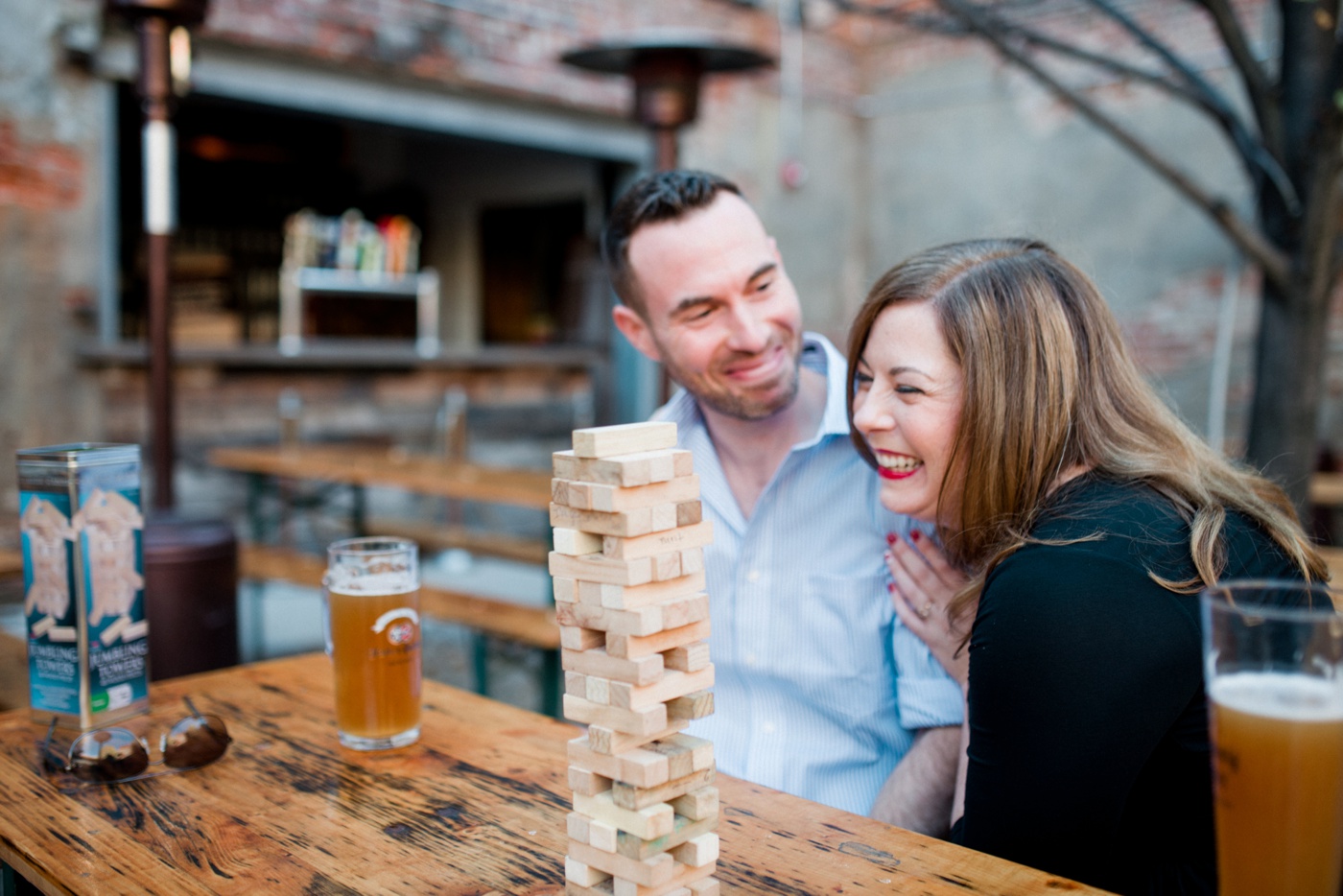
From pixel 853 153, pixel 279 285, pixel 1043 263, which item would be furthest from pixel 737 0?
pixel 1043 263

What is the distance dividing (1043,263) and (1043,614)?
0.53 metres

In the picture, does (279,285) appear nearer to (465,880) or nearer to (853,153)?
(853,153)

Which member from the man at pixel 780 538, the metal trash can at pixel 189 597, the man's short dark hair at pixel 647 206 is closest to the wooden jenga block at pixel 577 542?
the man at pixel 780 538

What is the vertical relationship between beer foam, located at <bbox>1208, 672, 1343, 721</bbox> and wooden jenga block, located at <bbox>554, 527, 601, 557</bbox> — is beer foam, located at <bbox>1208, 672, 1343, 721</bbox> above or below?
below

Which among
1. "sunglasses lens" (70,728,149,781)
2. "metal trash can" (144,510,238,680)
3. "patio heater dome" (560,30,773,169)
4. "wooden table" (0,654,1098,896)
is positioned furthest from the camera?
"patio heater dome" (560,30,773,169)

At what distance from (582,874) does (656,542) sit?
297 mm

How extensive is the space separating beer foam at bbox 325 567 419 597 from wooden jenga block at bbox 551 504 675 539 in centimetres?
50

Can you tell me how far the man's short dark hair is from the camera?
192 centimetres

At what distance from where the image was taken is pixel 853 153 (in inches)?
306

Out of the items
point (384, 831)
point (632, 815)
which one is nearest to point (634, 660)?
point (632, 815)

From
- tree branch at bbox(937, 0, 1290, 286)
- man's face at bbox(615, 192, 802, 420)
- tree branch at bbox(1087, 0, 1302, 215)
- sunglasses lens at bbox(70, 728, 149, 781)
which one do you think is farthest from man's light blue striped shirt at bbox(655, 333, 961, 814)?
tree branch at bbox(1087, 0, 1302, 215)

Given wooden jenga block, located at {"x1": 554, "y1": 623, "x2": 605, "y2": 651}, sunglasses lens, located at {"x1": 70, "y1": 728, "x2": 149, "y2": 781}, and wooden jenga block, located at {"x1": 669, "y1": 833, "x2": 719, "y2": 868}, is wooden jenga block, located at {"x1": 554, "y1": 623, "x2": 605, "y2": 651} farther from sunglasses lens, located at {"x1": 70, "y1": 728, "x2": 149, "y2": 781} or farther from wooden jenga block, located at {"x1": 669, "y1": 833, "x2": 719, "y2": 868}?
sunglasses lens, located at {"x1": 70, "y1": 728, "x2": 149, "y2": 781}

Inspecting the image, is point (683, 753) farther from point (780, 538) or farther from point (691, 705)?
point (780, 538)

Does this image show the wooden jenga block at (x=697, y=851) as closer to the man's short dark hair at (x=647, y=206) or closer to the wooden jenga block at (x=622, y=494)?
the wooden jenga block at (x=622, y=494)
